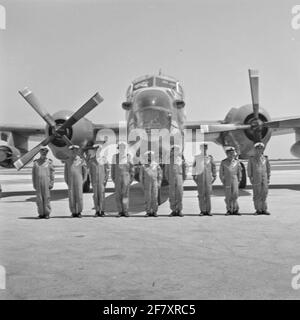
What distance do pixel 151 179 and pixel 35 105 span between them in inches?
247

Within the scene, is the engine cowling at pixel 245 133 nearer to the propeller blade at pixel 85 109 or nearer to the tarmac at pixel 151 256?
the propeller blade at pixel 85 109

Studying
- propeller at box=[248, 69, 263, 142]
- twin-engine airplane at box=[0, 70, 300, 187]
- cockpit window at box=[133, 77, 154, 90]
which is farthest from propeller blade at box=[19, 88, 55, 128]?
propeller at box=[248, 69, 263, 142]

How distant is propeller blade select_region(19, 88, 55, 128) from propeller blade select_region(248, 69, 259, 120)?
24.3ft

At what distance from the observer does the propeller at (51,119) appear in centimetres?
1391

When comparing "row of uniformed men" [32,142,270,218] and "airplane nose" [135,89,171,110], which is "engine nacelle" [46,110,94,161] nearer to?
"airplane nose" [135,89,171,110]

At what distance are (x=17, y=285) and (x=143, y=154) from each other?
23.6ft

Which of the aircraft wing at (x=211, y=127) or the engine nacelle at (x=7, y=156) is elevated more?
the aircraft wing at (x=211, y=127)

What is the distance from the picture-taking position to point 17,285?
4.86 metres

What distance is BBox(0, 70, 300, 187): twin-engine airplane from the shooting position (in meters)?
13.3

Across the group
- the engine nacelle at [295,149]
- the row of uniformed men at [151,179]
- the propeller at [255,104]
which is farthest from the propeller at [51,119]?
the engine nacelle at [295,149]

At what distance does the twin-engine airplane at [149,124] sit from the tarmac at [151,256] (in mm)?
3365

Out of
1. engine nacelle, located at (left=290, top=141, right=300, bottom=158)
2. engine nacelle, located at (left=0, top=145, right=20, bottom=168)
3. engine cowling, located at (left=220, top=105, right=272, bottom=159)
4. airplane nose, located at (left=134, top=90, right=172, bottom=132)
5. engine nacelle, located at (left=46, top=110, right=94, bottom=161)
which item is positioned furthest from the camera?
engine nacelle, located at (left=290, top=141, right=300, bottom=158)
